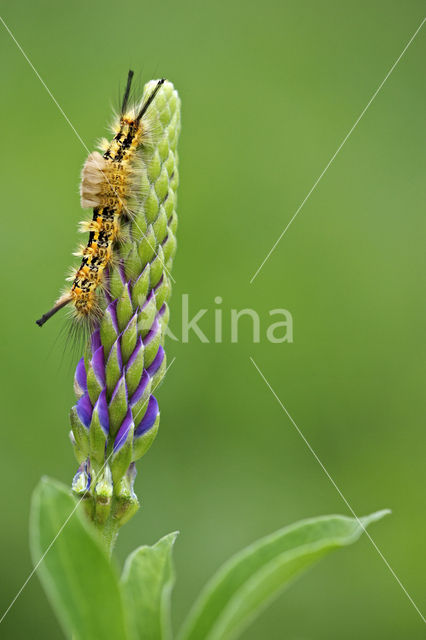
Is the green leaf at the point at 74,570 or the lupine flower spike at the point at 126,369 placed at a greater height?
the lupine flower spike at the point at 126,369

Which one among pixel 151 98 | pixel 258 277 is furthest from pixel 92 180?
pixel 258 277

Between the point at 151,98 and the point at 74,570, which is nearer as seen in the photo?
the point at 74,570

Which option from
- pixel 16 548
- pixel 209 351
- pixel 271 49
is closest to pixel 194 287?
pixel 209 351

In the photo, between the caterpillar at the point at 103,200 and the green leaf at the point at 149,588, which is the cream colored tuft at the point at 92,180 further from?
the green leaf at the point at 149,588

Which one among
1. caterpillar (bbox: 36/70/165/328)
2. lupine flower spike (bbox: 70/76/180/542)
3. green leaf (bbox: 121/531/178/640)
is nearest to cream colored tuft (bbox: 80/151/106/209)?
caterpillar (bbox: 36/70/165/328)

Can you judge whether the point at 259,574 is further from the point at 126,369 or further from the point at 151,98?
the point at 151,98

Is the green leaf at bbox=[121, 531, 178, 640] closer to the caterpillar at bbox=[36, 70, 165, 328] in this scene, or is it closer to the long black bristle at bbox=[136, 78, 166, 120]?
the caterpillar at bbox=[36, 70, 165, 328]

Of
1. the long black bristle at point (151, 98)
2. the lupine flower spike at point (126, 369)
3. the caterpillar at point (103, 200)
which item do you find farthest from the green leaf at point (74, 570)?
the long black bristle at point (151, 98)
